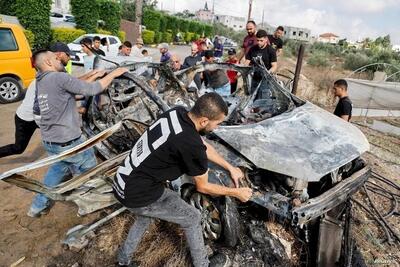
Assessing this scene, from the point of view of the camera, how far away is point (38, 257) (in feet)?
10.7

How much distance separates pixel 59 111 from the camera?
330cm

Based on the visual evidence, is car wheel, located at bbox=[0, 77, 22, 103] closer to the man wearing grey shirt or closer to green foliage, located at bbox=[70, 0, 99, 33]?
the man wearing grey shirt

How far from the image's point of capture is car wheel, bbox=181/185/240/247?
10.0 feet

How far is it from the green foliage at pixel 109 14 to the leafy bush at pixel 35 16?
319 inches

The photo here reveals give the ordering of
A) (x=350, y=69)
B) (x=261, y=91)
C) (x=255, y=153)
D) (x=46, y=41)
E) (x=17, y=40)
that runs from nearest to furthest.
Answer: (x=255, y=153), (x=261, y=91), (x=17, y=40), (x=46, y=41), (x=350, y=69)

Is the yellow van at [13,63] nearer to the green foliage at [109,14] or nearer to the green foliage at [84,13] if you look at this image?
the green foliage at [84,13]

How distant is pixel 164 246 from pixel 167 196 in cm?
84

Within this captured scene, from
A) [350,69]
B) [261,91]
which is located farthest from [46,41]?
[350,69]

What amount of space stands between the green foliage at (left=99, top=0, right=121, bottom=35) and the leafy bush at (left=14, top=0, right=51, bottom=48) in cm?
810

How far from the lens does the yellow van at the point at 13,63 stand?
26.3ft

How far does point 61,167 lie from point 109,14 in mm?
23252

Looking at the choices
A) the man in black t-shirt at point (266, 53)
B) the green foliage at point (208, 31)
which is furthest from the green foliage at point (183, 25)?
the man in black t-shirt at point (266, 53)

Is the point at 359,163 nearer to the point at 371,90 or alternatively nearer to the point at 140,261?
the point at 140,261

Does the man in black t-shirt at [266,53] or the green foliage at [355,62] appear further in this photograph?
the green foliage at [355,62]
